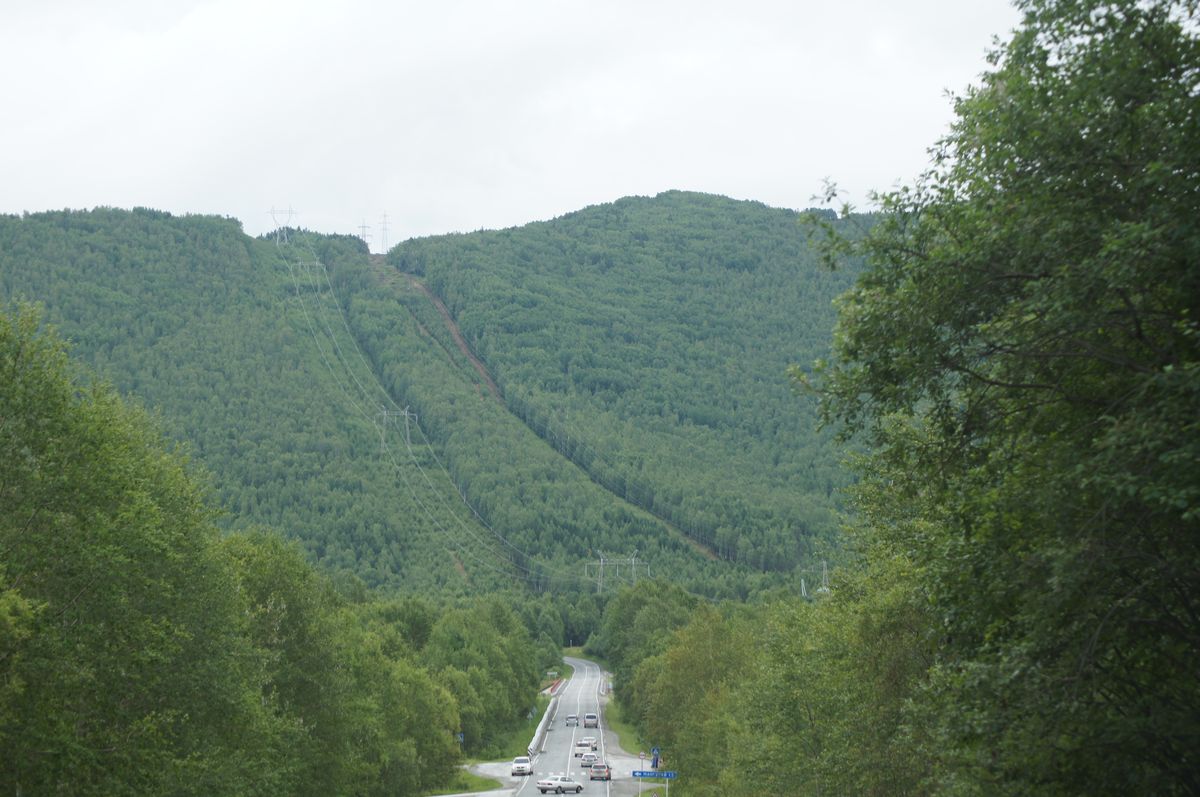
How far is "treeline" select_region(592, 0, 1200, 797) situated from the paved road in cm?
6492

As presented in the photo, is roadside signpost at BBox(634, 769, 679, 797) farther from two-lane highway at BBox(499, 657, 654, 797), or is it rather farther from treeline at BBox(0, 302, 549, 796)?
treeline at BBox(0, 302, 549, 796)

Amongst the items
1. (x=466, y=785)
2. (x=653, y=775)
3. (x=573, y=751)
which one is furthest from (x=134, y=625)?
(x=573, y=751)

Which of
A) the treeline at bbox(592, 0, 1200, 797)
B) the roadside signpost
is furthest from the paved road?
the treeline at bbox(592, 0, 1200, 797)

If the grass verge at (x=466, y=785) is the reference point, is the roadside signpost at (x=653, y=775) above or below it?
above

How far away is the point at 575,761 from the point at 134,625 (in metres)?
77.6

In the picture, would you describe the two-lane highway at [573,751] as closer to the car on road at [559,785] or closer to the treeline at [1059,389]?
the car on road at [559,785]

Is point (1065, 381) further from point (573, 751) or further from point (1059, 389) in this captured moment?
point (573, 751)

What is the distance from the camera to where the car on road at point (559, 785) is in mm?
78062

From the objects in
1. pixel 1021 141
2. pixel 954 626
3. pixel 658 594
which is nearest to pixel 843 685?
pixel 954 626

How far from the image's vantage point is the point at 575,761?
10019 centimetres

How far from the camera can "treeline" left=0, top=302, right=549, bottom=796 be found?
78.3 feet

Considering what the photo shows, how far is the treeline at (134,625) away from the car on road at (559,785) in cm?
2818

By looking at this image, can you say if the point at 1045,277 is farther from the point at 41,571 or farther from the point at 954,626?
the point at 41,571

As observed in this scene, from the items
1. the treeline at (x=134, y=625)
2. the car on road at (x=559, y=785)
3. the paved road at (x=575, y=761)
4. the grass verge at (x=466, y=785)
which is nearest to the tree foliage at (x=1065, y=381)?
the treeline at (x=134, y=625)
